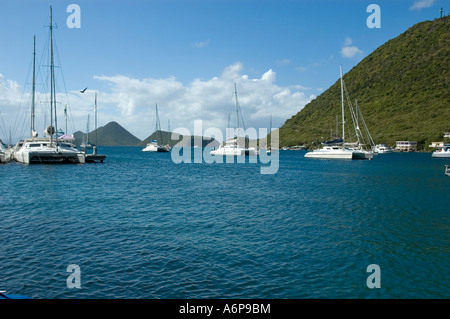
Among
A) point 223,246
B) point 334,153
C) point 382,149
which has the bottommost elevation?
point 223,246

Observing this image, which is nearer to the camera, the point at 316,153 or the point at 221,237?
the point at 221,237

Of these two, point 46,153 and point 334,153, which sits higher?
point 46,153

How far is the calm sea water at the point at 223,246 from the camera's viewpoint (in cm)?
1340

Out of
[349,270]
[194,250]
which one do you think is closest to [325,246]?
[349,270]

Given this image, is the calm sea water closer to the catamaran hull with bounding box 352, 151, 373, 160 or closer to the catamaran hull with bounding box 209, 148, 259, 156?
the catamaran hull with bounding box 352, 151, 373, 160

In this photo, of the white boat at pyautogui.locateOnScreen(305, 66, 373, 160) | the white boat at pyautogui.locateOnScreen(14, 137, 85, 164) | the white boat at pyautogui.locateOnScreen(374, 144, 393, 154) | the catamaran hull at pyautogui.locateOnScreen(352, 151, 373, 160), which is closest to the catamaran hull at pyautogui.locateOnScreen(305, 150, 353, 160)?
the white boat at pyautogui.locateOnScreen(305, 66, 373, 160)

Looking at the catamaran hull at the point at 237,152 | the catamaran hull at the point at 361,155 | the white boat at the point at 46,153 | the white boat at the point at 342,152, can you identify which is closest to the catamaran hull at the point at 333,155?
the white boat at the point at 342,152

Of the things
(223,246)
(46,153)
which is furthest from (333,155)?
(223,246)

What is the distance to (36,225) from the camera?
2220 cm

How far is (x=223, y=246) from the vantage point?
18.5 meters

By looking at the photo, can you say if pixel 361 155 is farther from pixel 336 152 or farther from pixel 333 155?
pixel 333 155

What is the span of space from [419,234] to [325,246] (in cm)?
694

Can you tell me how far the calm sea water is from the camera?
44.0ft

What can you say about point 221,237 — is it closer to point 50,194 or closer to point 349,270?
point 349,270
